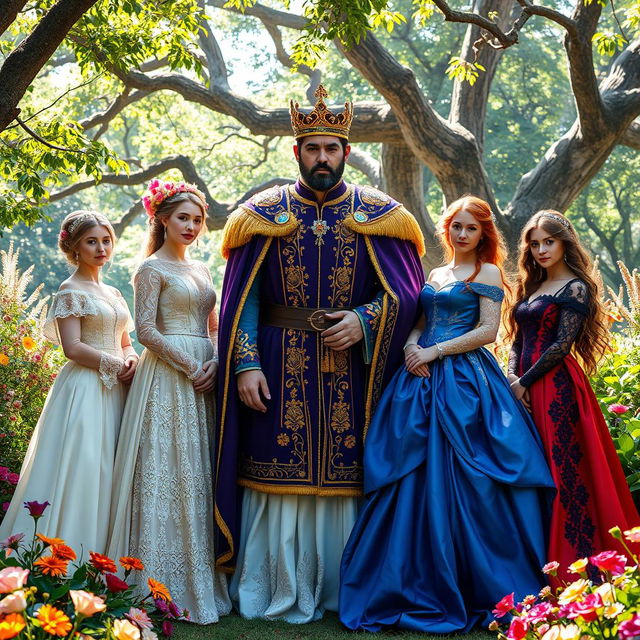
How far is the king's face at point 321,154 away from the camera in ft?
14.0

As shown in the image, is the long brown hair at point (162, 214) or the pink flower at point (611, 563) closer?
the pink flower at point (611, 563)

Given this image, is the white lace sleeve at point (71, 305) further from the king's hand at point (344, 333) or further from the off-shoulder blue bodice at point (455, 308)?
the off-shoulder blue bodice at point (455, 308)

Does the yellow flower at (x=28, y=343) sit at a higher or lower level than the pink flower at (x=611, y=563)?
higher

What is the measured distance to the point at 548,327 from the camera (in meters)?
4.30

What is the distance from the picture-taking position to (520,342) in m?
4.51

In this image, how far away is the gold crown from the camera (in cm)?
426

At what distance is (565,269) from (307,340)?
1.37 metres

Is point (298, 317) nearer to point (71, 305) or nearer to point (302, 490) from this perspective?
point (302, 490)

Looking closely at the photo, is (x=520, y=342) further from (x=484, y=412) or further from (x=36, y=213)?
(x=36, y=213)

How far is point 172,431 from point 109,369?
0.44 metres

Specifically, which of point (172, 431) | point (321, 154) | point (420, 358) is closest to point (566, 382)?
point (420, 358)

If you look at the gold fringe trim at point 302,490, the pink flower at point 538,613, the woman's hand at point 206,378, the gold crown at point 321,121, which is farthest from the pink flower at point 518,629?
the gold crown at point 321,121

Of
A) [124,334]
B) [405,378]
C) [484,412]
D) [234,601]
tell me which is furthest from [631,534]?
[124,334]

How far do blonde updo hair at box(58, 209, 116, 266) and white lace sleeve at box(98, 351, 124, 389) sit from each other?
58 cm
